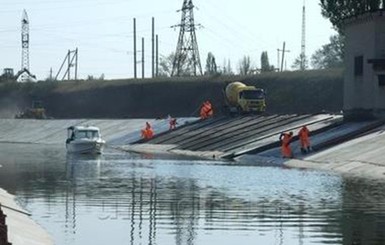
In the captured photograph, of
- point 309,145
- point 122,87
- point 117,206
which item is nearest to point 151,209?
point 117,206

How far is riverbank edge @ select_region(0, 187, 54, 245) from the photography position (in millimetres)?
17406

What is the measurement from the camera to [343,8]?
7200 centimetres

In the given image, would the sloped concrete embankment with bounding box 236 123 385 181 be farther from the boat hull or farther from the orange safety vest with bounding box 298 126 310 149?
the boat hull

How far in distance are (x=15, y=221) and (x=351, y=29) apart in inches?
1721

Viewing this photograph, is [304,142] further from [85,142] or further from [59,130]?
[59,130]

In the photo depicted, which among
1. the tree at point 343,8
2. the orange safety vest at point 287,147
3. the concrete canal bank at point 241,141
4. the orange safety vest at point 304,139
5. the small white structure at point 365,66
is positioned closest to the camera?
the concrete canal bank at point 241,141

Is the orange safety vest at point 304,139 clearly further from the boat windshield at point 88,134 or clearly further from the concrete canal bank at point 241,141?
the boat windshield at point 88,134

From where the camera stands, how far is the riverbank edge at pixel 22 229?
57.1 feet

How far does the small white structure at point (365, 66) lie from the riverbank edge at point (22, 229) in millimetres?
36585

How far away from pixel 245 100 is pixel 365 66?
2041 cm

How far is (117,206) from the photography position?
25062 mm

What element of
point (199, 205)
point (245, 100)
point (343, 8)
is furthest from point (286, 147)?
point (245, 100)

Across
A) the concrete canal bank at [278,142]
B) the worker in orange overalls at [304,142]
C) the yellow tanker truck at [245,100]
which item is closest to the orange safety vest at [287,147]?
the concrete canal bank at [278,142]

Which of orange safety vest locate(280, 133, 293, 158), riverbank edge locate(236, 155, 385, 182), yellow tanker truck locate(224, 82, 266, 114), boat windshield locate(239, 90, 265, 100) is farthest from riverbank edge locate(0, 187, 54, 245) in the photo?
boat windshield locate(239, 90, 265, 100)
